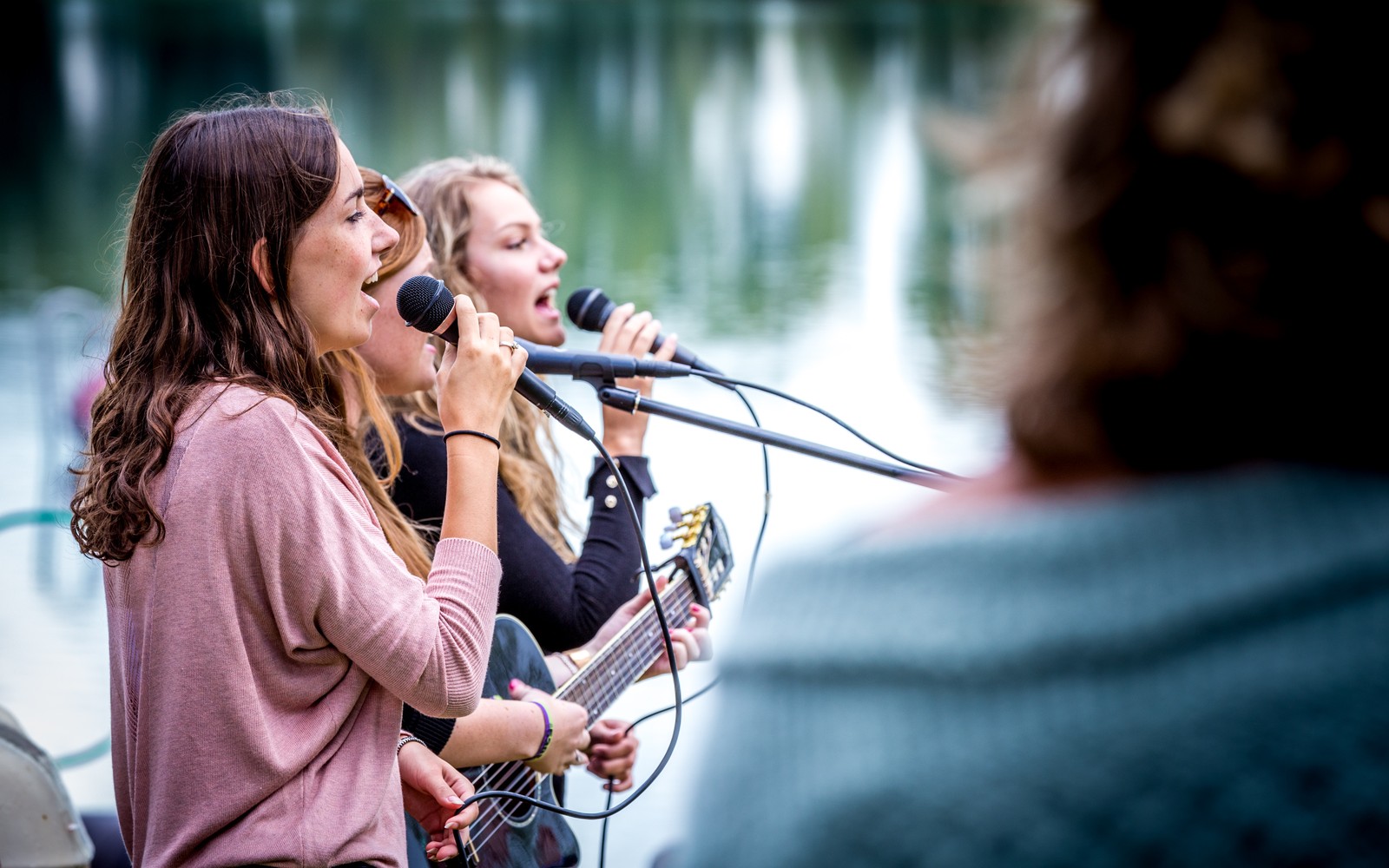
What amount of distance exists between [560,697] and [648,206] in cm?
1264

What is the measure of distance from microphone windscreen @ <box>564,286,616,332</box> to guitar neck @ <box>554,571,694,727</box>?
0.45 m

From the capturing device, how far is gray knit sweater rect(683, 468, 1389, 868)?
0.56 m

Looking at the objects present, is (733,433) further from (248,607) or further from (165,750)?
(165,750)

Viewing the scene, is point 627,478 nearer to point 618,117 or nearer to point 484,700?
point 484,700

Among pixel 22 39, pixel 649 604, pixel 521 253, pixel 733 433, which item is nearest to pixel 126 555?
pixel 733 433

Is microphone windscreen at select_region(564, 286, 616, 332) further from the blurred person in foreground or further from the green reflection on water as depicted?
the blurred person in foreground

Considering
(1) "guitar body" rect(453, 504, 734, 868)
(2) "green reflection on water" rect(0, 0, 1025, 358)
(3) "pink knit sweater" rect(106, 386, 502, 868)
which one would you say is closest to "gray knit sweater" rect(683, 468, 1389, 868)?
(3) "pink knit sweater" rect(106, 386, 502, 868)

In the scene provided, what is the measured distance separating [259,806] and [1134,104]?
3.56 ft

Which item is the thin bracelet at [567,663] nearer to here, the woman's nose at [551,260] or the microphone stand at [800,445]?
the microphone stand at [800,445]

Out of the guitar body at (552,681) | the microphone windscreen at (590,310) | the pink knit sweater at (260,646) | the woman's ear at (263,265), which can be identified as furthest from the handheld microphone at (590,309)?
the pink knit sweater at (260,646)

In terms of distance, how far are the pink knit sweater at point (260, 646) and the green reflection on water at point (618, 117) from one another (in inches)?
23.1

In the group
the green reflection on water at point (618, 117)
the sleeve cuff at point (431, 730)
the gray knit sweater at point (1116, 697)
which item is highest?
the gray knit sweater at point (1116, 697)

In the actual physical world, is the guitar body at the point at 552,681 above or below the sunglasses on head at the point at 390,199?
below

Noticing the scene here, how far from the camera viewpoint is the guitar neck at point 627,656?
80.8 inches
